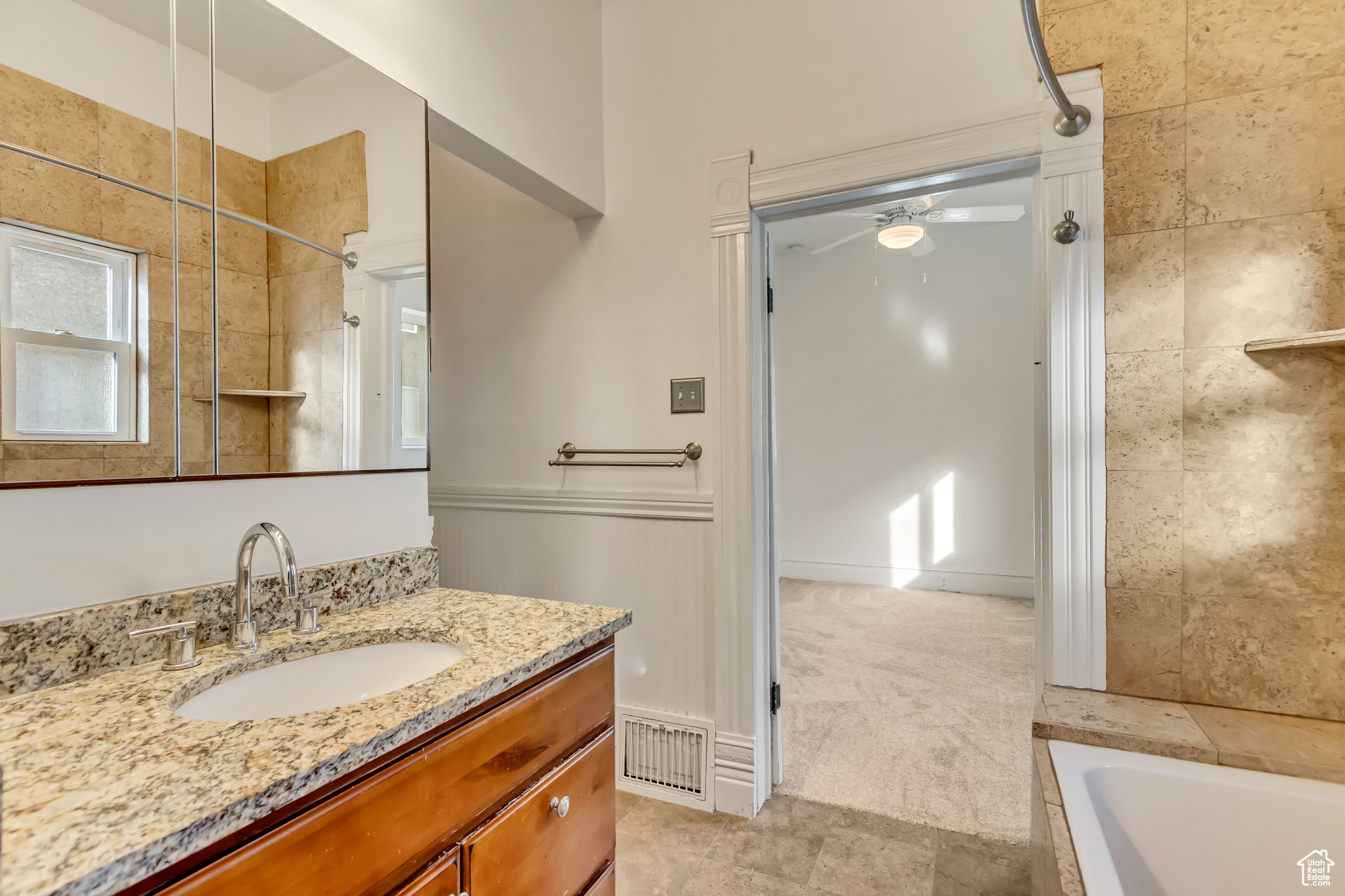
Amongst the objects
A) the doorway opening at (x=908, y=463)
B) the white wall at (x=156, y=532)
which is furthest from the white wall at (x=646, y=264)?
the doorway opening at (x=908, y=463)

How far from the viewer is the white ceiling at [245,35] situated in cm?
100

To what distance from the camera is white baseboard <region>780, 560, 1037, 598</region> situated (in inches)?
177

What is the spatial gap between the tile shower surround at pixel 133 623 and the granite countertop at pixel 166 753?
2 centimetres

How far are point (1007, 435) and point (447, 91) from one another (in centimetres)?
419

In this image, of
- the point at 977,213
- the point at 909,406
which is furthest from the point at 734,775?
A: the point at 909,406

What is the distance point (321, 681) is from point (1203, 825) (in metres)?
1.60

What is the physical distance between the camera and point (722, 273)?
6.44 feet

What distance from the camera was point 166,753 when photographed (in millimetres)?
664

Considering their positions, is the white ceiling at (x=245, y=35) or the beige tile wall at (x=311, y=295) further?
the beige tile wall at (x=311, y=295)

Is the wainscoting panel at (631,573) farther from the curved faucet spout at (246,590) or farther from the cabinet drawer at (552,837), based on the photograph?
the curved faucet spout at (246,590)

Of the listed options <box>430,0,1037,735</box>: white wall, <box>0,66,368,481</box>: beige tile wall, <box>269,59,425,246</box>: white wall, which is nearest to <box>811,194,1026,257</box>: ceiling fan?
<box>430,0,1037,735</box>: white wall

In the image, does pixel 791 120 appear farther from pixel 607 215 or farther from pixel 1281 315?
pixel 1281 315

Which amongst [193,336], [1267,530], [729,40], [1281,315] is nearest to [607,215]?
[729,40]

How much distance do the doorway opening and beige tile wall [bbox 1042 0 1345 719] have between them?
52.9 inches
